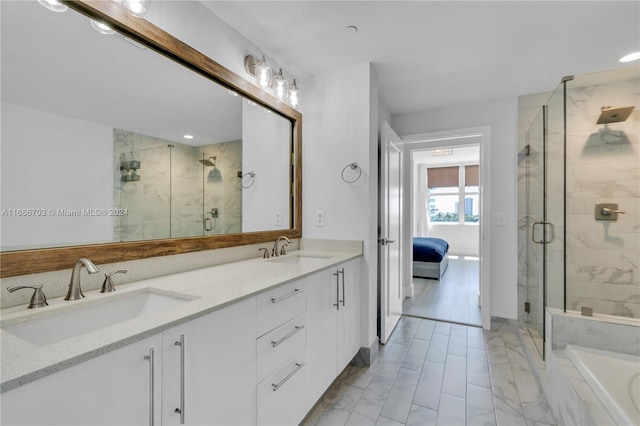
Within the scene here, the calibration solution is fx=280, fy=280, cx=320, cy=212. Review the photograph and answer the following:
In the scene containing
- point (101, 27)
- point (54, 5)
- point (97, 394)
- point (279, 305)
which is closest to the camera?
point (97, 394)

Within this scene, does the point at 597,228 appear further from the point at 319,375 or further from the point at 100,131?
the point at 100,131

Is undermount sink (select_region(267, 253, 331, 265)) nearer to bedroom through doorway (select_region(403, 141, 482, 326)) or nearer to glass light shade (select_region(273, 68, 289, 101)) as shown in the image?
glass light shade (select_region(273, 68, 289, 101))

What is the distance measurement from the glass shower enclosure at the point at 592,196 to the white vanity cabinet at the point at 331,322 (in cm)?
155

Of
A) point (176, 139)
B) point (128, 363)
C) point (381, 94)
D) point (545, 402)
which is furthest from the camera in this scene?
point (381, 94)

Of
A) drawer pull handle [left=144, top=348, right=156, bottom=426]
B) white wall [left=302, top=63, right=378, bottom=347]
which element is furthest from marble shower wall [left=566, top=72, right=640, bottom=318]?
drawer pull handle [left=144, top=348, right=156, bottom=426]

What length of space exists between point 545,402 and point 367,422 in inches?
46.7

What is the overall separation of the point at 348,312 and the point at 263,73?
1.83m

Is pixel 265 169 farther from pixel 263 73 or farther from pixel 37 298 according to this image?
pixel 37 298

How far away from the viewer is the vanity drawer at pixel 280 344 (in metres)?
1.21

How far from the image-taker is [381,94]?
2.94m

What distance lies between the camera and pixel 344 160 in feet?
7.71

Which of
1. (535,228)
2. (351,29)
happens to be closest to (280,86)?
(351,29)

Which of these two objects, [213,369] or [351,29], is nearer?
[213,369]

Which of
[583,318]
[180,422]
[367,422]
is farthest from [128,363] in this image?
[583,318]
